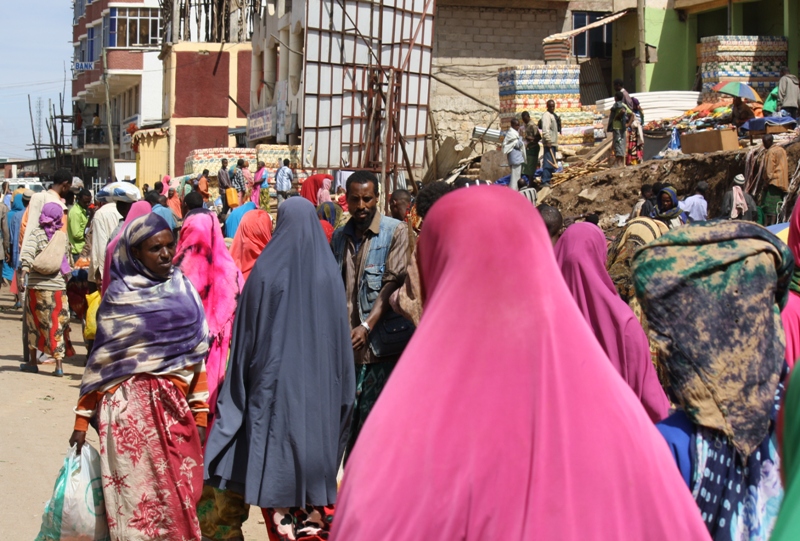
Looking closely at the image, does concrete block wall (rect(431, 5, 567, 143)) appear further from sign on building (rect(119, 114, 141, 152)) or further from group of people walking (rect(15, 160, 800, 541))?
sign on building (rect(119, 114, 141, 152))

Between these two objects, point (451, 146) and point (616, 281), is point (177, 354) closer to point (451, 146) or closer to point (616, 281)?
point (616, 281)

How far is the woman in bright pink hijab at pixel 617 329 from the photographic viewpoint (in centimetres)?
458

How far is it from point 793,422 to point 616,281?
5.08 m

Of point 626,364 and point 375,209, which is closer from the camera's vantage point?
point 626,364

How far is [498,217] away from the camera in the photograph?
2219mm

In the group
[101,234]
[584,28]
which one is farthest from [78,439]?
[584,28]

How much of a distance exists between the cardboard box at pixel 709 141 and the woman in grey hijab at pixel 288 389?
12.0 m

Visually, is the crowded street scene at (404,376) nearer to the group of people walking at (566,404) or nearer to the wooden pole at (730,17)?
the group of people walking at (566,404)

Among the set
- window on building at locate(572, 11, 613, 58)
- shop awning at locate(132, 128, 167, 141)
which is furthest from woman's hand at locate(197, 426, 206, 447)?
shop awning at locate(132, 128, 167, 141)

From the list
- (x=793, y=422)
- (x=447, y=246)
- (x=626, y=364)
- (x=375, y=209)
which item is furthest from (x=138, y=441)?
(x=793, y=422)

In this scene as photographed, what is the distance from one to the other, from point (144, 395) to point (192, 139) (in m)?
34.5

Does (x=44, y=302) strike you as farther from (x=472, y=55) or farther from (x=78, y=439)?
(x=472, y=55)

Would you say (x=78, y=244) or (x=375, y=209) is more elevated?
(x=375, y=209)

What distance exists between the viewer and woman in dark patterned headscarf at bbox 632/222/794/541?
234 centimetres
